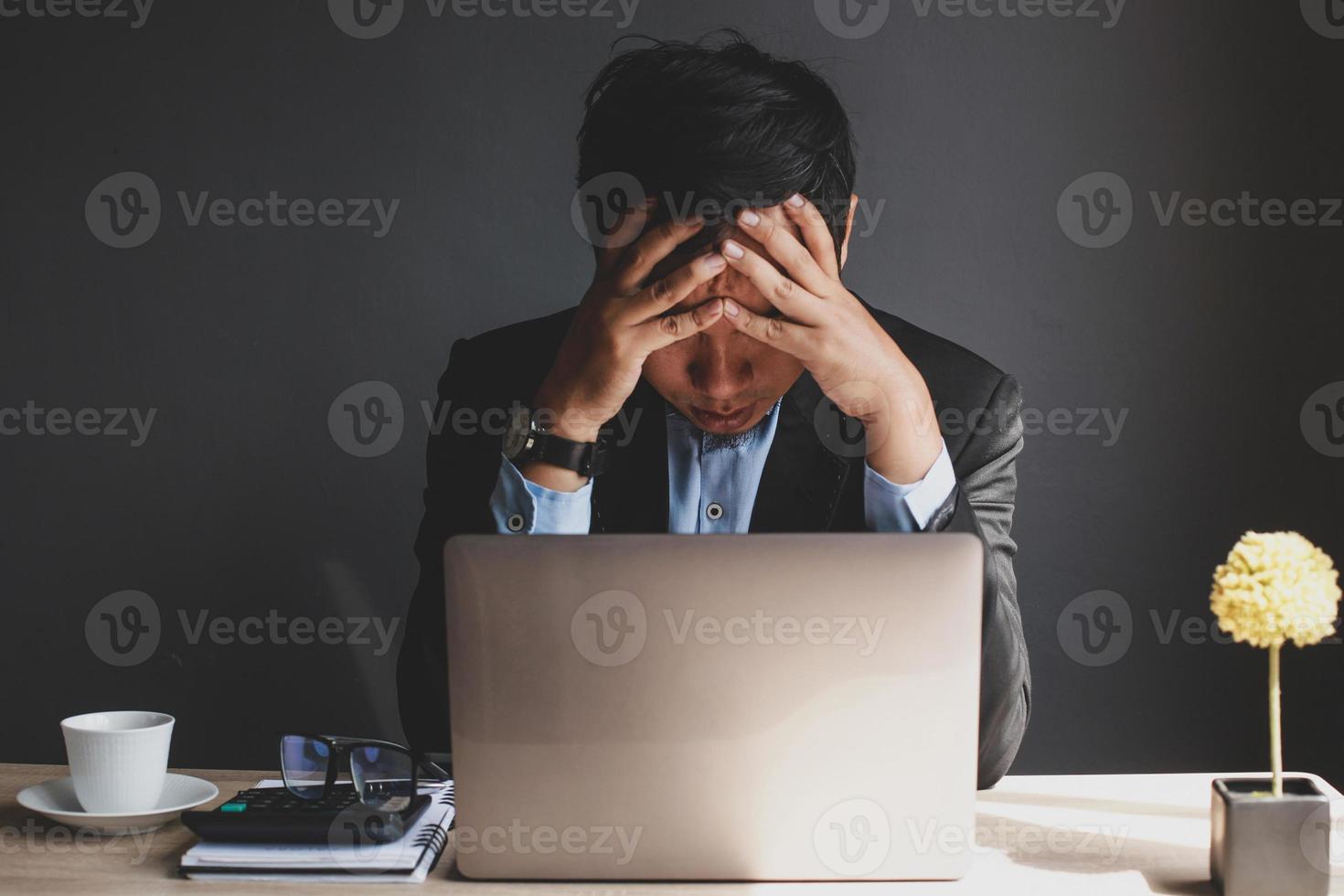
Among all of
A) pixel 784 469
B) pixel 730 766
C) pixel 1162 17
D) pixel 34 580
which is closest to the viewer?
pixel 730 766

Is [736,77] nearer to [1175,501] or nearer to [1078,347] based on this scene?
[1078,347]

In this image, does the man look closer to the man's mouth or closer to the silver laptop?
the man's mouth

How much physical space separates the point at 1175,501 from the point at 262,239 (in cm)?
180

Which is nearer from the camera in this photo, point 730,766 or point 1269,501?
point 730,766

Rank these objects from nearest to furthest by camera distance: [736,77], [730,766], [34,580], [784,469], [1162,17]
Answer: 1. [730,766]
2. [736,77]
3. [784,469]
4. [1162,17]
5. [34,580]

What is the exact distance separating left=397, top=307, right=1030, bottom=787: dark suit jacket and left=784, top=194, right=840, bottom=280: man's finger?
0.28 meters

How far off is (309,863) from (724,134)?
3.35 feet

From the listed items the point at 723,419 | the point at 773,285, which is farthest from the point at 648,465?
the point at 773,285

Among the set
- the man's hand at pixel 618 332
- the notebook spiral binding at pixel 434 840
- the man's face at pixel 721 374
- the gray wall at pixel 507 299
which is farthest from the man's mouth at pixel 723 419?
the notebook spiral binding at pixel 434 840

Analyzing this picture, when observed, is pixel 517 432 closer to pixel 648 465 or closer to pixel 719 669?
pixel 648 465

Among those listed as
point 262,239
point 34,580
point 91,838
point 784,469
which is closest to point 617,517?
point 784,469

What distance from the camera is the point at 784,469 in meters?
1.73

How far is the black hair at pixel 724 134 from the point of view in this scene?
1.54 meters

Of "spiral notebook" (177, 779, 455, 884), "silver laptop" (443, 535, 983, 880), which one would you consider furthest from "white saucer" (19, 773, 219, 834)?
"silver laptop" (443, 535, 983, 880)
